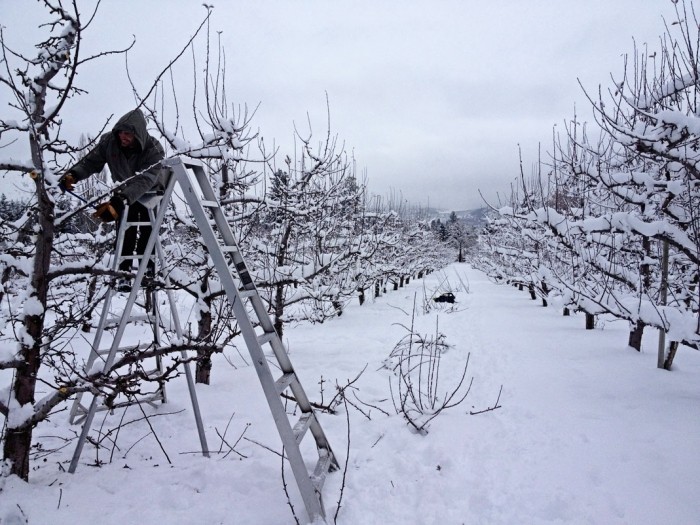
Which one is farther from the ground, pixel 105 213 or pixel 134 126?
pixel 134 126

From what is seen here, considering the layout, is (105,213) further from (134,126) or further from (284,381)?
(284,381)

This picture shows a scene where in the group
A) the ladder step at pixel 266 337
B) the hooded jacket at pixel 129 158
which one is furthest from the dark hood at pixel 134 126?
the ladder step at pixel 266 337

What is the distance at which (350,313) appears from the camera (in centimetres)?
1351

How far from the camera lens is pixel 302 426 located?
250 centimetres

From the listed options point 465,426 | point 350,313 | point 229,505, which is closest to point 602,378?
point 465,426

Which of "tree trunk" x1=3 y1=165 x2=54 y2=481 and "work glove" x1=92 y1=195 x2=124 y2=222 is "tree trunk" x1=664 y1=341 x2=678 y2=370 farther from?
"tree trunk" x1=3 y1=165 x2=54 y2=481

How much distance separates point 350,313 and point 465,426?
9.72m

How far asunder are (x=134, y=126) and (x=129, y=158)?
0.28m

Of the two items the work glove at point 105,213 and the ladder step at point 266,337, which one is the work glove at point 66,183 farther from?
the ladder step at point 266,337

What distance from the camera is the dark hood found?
111 inches

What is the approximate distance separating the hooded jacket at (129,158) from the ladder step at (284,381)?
5.12 feet

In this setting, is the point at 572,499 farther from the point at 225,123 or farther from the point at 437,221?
the point at 437,221

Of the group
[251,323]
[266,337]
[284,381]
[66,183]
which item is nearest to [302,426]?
[284,381]

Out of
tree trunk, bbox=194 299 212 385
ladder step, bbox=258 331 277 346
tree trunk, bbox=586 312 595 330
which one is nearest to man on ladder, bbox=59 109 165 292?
ladder step, bbox=258 331 277 346
